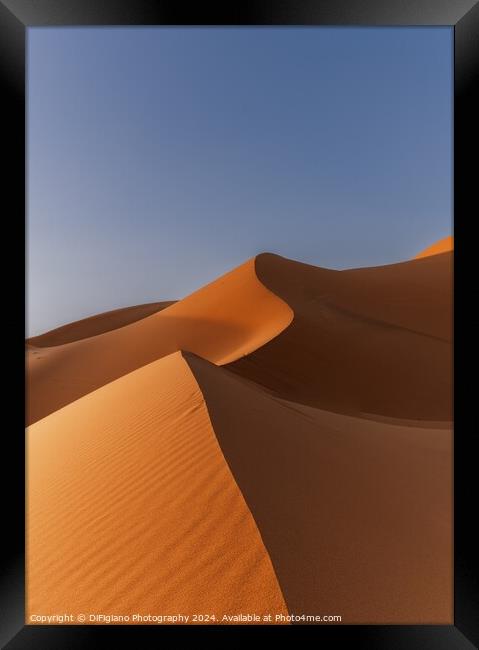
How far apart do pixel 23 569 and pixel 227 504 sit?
1.30 meters

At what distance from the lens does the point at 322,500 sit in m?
2.74

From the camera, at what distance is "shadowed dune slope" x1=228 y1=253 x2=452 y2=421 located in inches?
398

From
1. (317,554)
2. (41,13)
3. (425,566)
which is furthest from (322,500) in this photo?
(41,13)

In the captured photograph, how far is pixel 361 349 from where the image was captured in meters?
12.4

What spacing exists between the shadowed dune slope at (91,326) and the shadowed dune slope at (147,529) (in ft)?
109

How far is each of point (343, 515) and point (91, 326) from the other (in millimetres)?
40718

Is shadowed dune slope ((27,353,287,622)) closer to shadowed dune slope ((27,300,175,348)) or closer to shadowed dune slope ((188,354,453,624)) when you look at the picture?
shadowed dune slope ((188,354,453,624))

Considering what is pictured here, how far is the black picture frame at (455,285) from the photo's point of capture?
221 cm

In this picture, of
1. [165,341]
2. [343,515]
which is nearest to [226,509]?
[343,515]

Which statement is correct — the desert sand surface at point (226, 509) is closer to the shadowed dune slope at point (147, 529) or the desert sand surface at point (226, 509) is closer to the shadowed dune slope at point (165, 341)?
the shadowed dune slope at point (147, 529)

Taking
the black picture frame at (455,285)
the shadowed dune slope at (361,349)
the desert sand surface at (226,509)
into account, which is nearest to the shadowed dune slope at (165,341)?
the shadowed dune slope at (361,349)

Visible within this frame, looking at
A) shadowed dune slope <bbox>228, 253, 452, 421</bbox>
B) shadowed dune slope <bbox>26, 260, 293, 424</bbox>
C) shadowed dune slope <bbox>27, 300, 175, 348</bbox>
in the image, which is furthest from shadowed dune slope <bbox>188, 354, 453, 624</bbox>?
shadowed dune slope <bbox>27, 300, 175, 348</bbox>

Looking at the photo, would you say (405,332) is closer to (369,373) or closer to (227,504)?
(369,373)

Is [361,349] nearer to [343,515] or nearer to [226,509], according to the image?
[343,515]
